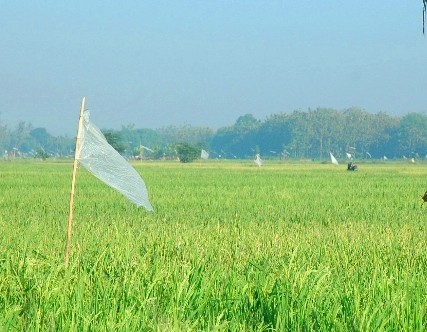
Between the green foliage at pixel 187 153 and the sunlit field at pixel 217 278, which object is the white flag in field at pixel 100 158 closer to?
the sunlit field at pixel 217 278

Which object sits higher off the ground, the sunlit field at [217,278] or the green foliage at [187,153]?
the green foliage at [187,153]

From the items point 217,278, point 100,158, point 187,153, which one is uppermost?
point 187,153

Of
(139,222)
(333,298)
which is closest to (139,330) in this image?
(333,298)

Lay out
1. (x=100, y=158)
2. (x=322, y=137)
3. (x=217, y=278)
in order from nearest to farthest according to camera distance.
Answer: (x=217, y=278), (x=100, y=158), (x=322, y=137)

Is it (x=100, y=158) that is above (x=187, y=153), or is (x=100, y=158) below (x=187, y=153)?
below

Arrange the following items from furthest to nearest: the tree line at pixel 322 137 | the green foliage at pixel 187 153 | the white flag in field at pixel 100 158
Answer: the tree line at pixel 322 137 < the green foliage at pixel 187 153 < the white flag in field at pixel 100 158

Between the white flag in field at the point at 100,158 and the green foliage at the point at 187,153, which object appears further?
the green foliage at the point at 187,153

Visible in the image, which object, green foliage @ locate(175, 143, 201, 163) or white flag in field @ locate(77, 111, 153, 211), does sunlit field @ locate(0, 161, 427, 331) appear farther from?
green foliage @ locate(175, 143, 201, 163)

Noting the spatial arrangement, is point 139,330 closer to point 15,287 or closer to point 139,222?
point 15,287

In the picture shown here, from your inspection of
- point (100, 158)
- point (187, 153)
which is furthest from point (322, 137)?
point (100, 158)

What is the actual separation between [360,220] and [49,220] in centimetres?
415

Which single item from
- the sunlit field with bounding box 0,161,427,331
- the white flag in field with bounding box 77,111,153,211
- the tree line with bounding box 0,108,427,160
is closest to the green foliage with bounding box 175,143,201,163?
the tree line with bounding box 0,108,427,160

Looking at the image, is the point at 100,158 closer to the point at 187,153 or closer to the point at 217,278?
the point at 217,278

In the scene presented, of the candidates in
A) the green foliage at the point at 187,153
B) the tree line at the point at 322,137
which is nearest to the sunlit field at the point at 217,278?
the green foliage at the point at 187,153
